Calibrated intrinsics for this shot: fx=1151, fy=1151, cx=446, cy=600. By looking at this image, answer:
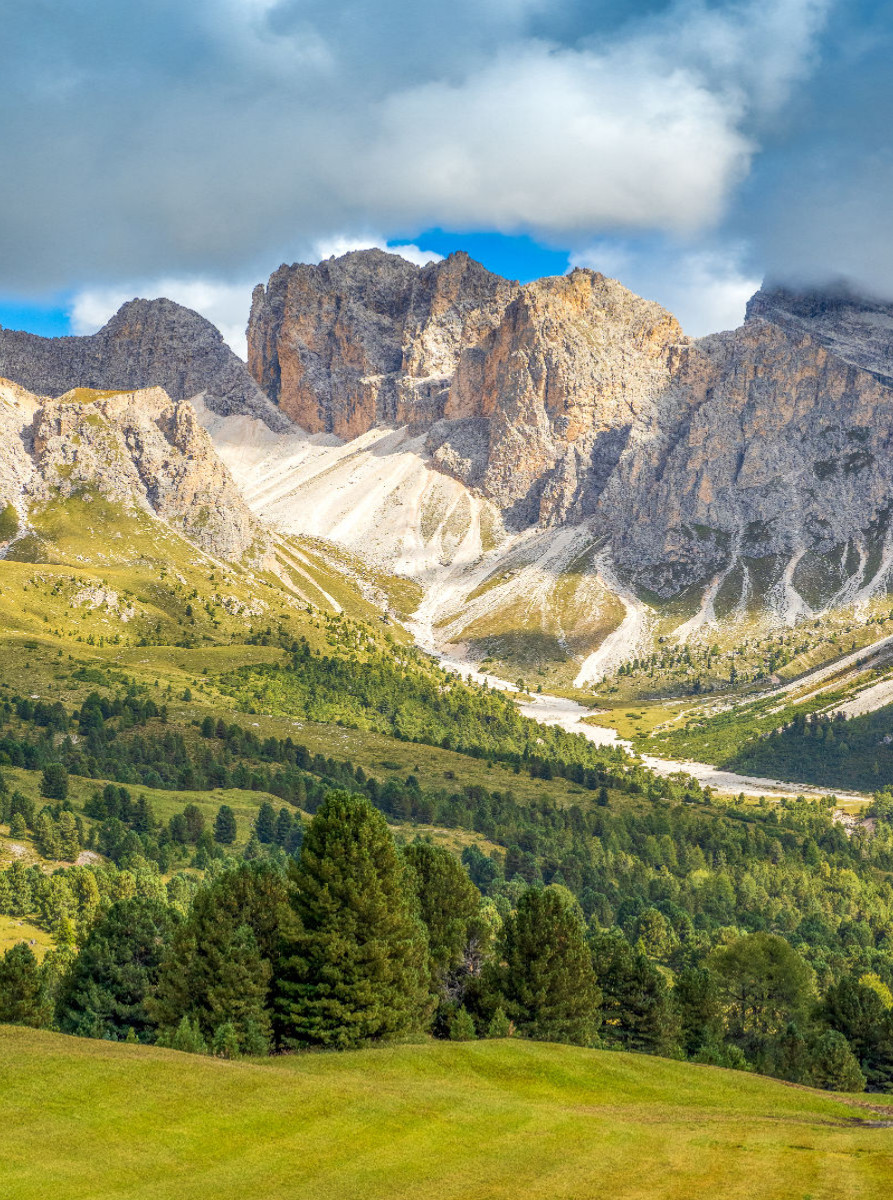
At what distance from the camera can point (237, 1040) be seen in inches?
2741

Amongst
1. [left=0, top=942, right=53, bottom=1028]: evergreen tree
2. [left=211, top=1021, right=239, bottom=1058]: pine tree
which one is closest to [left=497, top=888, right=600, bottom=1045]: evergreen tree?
[left=211, top=1021, right=239, bottom=1058]: pine tree

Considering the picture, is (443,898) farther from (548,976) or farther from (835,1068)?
(835,1068)

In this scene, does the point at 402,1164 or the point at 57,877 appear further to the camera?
the point at 57,877

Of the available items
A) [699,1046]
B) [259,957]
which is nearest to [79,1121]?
[259,957]

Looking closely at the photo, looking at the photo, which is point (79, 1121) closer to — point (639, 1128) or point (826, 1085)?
point (639, 1128)

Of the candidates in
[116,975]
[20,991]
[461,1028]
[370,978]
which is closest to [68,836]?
[116,975]

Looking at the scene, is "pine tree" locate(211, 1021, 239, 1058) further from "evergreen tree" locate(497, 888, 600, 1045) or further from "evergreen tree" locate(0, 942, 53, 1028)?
"evergreen tree" locate(497, 888, 600, 1045)

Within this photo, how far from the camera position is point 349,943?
73.2m

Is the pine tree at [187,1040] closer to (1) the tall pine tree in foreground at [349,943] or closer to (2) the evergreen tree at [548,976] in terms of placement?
(1) the tall pine tree in foreground at [349,943]

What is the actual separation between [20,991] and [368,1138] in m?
36.9

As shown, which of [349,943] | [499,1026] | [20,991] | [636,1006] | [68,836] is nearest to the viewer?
[349,943]

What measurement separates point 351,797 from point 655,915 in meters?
106

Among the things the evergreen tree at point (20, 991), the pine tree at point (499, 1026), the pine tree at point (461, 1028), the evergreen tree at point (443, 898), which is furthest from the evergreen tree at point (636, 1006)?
the evergreen tree at point (20, 991)

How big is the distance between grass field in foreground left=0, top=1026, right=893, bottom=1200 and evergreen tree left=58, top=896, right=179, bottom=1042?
27701mm
